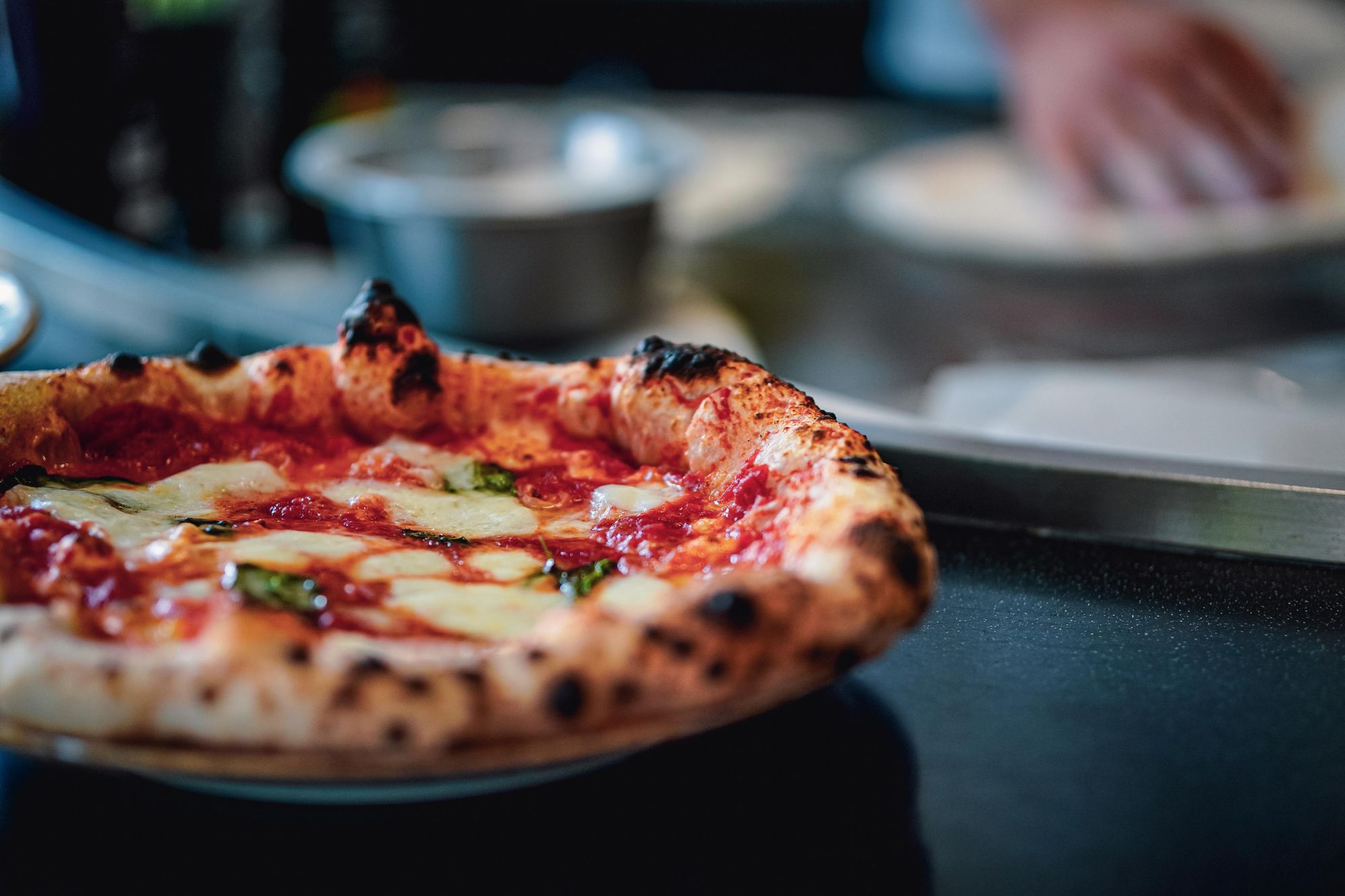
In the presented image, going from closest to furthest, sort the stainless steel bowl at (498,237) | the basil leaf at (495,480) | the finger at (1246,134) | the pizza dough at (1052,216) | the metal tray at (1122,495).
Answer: the basil leaf at (495,480)
the metal tray at (1122,495)
the stainless steel bowl at (498,237)
the pizza dough at (1052,216)
the finger at (1246,134)

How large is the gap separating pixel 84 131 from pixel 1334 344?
8.38 feet

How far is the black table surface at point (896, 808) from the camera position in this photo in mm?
746

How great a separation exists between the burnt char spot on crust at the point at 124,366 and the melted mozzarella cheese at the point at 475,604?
0.42 metres

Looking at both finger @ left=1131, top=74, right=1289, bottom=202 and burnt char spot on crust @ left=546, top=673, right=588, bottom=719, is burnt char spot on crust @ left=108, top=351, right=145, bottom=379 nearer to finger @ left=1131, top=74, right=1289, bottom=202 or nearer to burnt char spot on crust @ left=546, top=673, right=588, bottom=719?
burnt char spot on crust @ left=546, top=673, right=588, bottom=719

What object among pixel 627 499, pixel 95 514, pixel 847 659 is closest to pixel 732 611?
pixel 847 659

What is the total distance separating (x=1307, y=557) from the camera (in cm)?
116

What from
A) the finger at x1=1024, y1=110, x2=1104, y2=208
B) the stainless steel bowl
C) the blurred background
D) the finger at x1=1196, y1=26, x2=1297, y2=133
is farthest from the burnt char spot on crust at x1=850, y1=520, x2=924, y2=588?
the finger at x1=1196, y1=26, x2=1297, y2=133

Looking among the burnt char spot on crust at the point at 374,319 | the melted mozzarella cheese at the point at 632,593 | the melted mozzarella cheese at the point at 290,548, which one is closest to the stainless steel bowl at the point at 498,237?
the burnt char spot on crust at the point at 374,319

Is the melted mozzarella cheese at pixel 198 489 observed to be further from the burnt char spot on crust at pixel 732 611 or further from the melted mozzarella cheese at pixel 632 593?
the burnt char spot on crust at pixel 732 611

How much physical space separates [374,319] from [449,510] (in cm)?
24

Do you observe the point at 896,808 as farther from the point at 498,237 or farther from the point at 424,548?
the point at 498,237

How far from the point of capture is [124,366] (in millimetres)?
1106

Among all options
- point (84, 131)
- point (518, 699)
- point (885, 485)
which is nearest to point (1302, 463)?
point (885, 485)

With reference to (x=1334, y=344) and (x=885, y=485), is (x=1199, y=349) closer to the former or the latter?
(x=1334, y=344)
